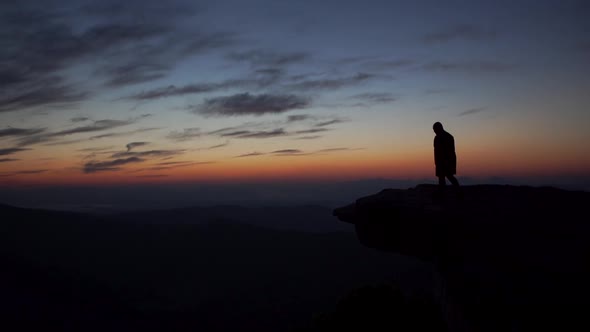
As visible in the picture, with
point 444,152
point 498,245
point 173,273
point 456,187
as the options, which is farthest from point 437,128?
point 173,273

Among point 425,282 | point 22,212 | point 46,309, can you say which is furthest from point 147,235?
point 425,282

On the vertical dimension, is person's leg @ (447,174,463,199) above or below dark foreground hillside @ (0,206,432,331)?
above

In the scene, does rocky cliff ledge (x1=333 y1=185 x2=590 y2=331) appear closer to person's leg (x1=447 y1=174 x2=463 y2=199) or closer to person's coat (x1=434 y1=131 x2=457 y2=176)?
person's leg (x1=447 y1=174 x2=463 y2=199)

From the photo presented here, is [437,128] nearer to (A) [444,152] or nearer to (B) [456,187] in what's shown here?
(A) [444,152]

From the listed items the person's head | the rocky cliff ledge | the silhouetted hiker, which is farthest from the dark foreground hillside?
the person's head

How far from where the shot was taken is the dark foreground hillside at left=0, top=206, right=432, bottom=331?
74938mm

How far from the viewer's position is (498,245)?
11648 mm

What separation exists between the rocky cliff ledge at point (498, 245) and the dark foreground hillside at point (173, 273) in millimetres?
38174

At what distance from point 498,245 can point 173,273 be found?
4694 inches

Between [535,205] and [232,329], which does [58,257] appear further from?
[535,205]

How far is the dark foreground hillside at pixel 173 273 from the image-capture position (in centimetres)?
7494

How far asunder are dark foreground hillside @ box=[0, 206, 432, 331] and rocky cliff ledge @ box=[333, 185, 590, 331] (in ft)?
125

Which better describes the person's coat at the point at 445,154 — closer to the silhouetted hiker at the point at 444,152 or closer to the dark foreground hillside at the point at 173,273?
the silhouetted hiker at the point at 444,152

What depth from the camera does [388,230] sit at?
16250 mm
